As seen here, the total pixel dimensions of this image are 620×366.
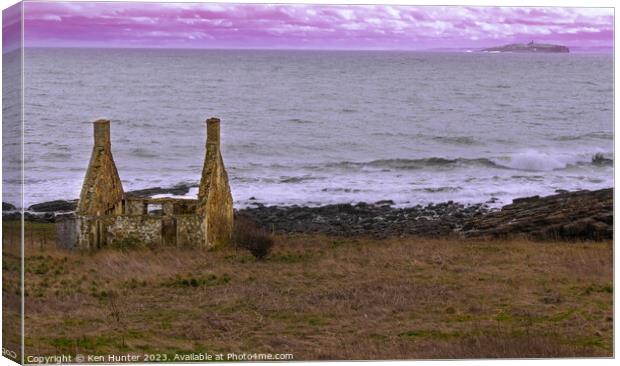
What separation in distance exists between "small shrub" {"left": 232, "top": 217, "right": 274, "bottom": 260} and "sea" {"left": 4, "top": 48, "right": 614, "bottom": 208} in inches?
27.2

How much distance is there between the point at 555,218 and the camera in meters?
24.9

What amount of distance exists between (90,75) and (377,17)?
16.4ft

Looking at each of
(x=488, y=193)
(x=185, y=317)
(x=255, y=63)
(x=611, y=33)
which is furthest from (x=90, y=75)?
(x=611, y=33)

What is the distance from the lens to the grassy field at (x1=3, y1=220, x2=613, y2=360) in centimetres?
2161

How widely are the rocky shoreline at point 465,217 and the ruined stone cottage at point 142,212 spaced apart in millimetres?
424

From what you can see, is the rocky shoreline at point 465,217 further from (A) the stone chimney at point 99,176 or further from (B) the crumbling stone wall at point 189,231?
(B) the crumbling stone wall at point 189,231

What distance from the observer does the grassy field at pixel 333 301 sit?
70.9ft

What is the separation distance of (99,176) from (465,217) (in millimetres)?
6330

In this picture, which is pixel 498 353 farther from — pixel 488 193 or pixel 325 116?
pixel 325 116

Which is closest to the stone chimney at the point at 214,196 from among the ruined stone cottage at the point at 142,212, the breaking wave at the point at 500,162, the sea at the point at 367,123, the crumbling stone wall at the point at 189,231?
the ruined stone cottage at the point at 142,212

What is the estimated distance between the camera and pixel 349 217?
25.5 meters

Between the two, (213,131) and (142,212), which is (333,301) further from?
(142,212)

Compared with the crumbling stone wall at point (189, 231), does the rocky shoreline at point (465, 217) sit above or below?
above

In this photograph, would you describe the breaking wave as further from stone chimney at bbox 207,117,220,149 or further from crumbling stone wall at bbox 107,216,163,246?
crumbling stone wall at bbox 107,216,163,246
